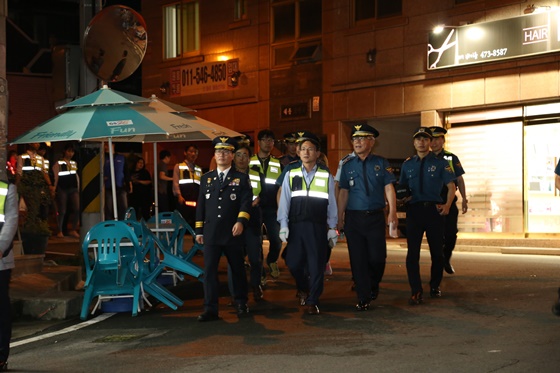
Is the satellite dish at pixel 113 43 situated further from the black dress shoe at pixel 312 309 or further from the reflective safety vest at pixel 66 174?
the reflective safety vest at pixel 66 174

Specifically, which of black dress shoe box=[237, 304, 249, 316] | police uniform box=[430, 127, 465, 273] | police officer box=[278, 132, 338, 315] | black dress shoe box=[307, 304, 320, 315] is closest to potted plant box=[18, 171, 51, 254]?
black dress shoe box=[237, 304, 249, 316]

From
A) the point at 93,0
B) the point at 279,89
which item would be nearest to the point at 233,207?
the point at 93,0

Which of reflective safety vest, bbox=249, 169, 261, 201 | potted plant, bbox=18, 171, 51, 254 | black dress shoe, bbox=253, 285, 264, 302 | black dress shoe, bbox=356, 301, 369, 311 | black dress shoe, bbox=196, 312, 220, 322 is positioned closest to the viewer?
black dress shoe, bbox=196, 312, 220, 322

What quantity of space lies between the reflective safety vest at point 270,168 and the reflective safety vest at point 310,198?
2.28 metres

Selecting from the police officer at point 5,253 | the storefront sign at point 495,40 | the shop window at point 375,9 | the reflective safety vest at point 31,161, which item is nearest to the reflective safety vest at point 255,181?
the police officer at point 5,253

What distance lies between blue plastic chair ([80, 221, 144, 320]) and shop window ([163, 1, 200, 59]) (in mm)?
19078

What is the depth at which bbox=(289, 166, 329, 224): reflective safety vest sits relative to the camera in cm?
1044

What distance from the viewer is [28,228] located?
49.9 feet

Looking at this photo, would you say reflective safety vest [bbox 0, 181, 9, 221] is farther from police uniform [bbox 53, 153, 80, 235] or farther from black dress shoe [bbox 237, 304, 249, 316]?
police uniform [bbox 53, 153, 80, 235]

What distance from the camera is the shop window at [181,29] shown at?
98.4ft

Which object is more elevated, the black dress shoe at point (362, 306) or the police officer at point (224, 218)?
the police officer at point (224, 218)

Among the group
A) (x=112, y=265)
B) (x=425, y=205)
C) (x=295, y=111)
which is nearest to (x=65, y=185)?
(x=295, y=111)

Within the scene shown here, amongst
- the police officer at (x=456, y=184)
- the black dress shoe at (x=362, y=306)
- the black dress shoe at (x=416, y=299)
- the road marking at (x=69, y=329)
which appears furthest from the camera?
the police officer at (x=456, y=184)

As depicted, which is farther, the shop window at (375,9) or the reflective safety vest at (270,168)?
the shop window at (375,9)
